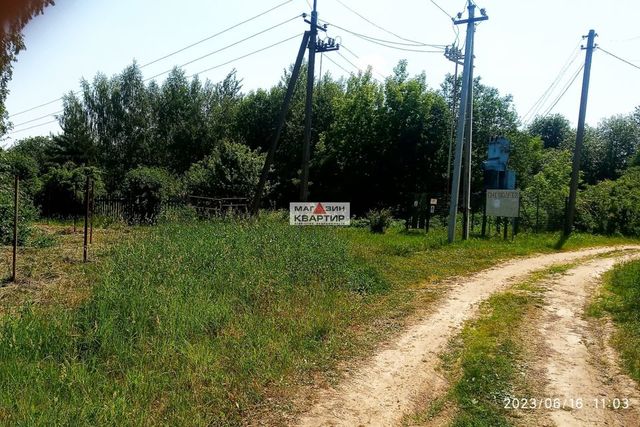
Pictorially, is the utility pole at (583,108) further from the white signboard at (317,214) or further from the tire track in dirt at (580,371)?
the tire track in dirt at (580,371)

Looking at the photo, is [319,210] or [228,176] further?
[228,176]

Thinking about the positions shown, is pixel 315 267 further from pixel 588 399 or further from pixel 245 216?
pixel 245 216

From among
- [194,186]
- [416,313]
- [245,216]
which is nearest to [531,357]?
[416,313]

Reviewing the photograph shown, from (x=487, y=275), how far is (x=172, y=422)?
7480mm

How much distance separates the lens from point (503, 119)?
29.9 meters

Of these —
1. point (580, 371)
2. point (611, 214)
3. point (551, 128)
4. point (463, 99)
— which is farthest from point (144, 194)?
point (551, 128)

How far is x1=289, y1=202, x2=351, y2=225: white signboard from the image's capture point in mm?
12539

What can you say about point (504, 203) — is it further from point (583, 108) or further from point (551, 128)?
point (551, 128)

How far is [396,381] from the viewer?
4289 millimetres

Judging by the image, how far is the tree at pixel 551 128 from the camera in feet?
168

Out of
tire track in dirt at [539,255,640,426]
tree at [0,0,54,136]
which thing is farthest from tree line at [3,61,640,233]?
tree at [0,0,54,136]

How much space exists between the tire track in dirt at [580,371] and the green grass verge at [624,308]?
13cm

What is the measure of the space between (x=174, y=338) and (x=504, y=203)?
12557 mm

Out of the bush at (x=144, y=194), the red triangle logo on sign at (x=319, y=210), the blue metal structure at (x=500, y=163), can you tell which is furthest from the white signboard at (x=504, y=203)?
the bush at (x=144, y=194)
